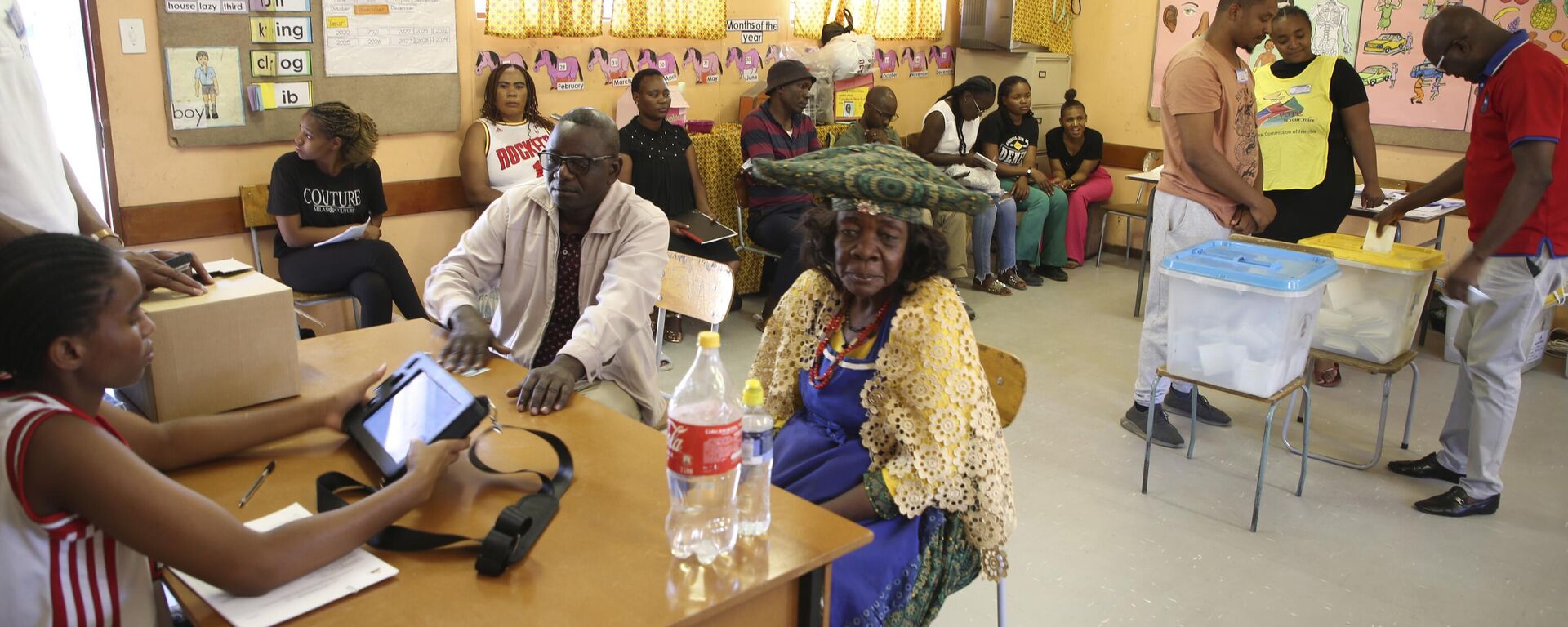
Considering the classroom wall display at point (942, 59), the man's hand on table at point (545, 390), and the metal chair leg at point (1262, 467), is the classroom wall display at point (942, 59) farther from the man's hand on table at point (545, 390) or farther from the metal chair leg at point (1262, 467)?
the man's hand on table at point (545, 390)

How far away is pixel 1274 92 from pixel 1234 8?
994mm

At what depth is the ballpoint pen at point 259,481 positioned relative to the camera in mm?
1665

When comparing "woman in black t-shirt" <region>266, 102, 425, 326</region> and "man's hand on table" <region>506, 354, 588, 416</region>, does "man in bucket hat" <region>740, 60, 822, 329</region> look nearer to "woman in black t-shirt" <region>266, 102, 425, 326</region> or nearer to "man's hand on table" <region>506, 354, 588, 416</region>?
"woman in black t-shirt" <region>266, 102, 425, 326</region>

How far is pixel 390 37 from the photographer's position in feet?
15.0

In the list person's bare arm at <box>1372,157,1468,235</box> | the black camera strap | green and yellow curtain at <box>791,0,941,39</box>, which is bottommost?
the black camera strap

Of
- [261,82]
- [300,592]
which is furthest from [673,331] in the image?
[300,592]

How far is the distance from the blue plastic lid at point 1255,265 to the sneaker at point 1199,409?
3.24ft

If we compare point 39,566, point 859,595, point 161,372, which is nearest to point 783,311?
point 859,595

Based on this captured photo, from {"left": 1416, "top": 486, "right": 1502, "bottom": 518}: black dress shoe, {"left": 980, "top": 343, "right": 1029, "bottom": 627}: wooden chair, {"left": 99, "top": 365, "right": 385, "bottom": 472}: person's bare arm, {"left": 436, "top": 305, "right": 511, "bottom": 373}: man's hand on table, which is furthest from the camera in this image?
{"left": 1416, "top": 486, "right": 1502, "bottom": 518}: black dress shoe

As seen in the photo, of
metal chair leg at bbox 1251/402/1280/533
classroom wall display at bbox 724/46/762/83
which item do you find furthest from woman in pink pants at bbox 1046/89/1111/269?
metal chair leg at bbox 1251/402/1280/533

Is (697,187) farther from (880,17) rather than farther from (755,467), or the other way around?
(755,467)

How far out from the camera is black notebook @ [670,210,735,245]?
5047mm

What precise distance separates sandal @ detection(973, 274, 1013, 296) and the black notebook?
1908 millimetres

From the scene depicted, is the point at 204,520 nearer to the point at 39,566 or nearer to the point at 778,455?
the point at 39,566
